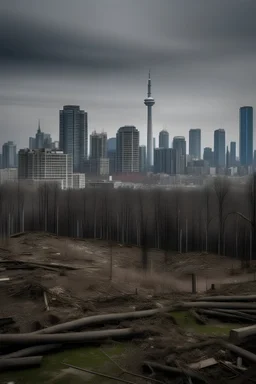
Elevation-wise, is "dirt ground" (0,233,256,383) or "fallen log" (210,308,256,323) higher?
"fallen log" (210,308,256,323)

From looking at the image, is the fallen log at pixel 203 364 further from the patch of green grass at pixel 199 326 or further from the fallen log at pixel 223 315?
the fallen log at pixel 223 315

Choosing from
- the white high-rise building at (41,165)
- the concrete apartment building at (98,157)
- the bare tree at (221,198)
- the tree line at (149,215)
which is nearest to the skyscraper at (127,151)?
the concrete apartment building at (98,157)

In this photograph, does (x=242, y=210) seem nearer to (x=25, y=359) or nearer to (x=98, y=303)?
(x=98, y=303)

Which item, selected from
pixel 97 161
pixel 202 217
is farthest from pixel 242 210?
pixel 97 161

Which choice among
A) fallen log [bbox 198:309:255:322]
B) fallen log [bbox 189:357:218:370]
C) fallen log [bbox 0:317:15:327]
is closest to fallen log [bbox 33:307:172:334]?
fallen log [bbox 198:309:255:322]

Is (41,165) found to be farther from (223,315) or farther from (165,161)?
(223,315)

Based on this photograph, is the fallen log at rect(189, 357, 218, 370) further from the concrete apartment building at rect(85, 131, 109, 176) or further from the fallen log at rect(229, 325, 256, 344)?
the concrete apartment building at rect(85, 131, 109, 176)

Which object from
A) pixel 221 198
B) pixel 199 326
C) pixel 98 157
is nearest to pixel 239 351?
pixel 199 326
